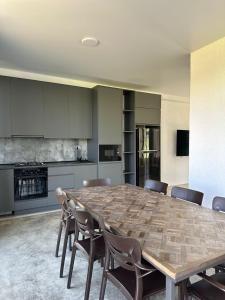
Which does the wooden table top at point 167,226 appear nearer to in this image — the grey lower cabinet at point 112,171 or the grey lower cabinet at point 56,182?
the grey lower cabinet at point 56,182

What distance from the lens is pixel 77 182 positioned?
438 centimetres

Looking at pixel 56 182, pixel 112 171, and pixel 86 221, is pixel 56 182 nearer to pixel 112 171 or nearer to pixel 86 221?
pixel 112 171

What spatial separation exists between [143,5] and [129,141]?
340 cm

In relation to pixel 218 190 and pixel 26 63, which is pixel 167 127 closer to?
pixel 218 190

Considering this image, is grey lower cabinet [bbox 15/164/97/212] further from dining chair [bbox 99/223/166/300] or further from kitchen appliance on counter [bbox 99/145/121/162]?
dining chair [bbox 99/223/166/300]

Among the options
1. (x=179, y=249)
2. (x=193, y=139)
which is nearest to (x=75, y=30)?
(x=193, y=139)

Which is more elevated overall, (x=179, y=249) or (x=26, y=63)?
(x=26, y=63)

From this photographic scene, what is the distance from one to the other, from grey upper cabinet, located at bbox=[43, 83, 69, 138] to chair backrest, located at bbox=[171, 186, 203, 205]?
9.19 ft

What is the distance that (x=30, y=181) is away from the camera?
4020 mm

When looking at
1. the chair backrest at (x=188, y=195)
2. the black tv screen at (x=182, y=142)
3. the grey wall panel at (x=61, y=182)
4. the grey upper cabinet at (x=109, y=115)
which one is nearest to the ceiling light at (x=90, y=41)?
the grey upper cabinet at (x=109, y=115)

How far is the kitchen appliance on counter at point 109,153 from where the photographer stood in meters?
4.80

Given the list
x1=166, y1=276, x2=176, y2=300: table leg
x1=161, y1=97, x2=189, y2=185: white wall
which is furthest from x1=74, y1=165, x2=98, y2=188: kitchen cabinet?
x1=166, y1=276, x2=176, y2=300: table leg

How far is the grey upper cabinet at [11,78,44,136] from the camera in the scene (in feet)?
13.0

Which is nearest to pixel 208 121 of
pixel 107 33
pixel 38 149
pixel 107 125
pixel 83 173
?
pixel 107 33
